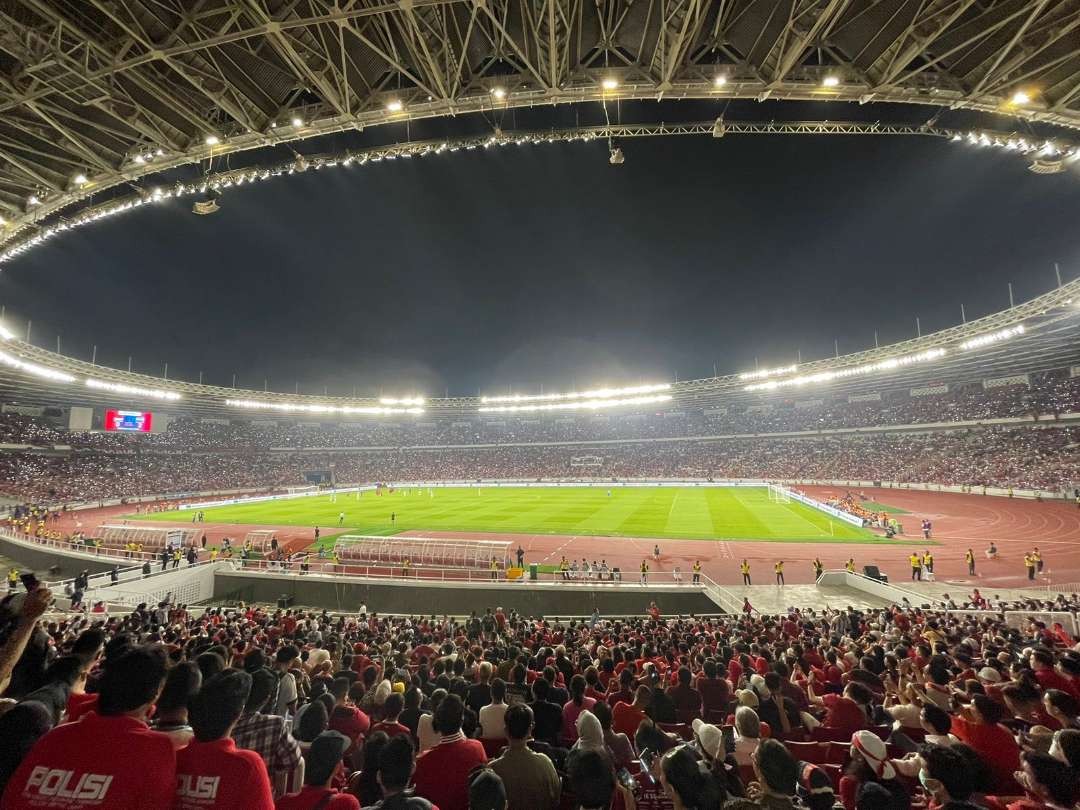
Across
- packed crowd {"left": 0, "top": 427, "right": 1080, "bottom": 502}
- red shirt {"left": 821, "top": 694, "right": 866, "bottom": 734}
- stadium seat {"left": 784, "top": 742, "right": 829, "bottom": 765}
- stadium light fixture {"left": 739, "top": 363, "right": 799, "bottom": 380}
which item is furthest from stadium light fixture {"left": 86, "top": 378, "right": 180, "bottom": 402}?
stadium light fixture {"left": 739, "top": 363, "right": 799, "bottom": 380}

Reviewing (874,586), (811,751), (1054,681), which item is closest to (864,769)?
(811,751)

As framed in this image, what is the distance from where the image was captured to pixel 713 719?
6.41 metres

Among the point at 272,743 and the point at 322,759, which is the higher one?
the point at 322,759

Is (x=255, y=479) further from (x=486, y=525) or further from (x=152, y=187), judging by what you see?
(x=152, y=187)

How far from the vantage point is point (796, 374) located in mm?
58344

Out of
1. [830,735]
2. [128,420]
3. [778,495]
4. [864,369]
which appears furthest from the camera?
[128,420]

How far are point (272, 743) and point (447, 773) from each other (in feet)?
4.08

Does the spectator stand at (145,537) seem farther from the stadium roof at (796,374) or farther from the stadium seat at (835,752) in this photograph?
the stadium seat at (835,752)

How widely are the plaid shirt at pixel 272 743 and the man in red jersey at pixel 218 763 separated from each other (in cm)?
131

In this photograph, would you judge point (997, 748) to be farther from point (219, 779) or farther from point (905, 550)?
point (905, 550)

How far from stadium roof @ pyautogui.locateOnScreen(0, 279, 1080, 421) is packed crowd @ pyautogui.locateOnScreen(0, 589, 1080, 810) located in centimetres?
3896

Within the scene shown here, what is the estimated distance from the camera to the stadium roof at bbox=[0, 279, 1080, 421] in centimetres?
3616

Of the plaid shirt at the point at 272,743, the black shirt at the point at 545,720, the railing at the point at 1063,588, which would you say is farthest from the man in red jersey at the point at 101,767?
the railing at the point at 1063,588

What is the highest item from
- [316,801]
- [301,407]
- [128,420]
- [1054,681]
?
[301,407]
